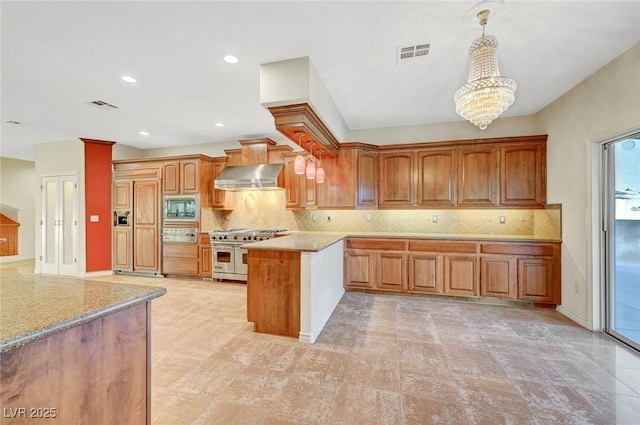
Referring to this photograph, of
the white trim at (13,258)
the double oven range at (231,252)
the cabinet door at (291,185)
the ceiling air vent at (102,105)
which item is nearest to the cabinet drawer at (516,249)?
the cabinet door at (291,185)

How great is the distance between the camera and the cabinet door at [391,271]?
4.06m

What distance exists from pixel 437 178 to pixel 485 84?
2390 mm

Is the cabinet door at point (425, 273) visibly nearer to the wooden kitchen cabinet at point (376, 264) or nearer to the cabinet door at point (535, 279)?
the wooden kitchen cabinet at point (376, 264)

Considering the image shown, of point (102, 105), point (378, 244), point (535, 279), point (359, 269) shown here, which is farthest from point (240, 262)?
point (535, 279)

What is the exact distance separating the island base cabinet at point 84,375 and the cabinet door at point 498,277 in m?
4.00

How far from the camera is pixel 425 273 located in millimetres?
3967

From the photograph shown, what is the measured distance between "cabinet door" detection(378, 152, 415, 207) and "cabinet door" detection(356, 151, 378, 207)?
3.9 inches

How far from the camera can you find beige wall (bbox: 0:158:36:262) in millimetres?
6762

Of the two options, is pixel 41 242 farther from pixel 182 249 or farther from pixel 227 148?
pixel 227 148

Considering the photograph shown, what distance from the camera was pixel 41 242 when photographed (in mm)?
5578

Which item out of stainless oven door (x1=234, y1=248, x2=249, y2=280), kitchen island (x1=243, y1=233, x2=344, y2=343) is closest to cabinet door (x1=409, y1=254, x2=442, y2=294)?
kitchen island (x1=243, y1=233, x2=344, y2=343)

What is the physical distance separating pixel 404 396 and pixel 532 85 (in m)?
3.64

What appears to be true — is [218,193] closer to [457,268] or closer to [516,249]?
[457,268]

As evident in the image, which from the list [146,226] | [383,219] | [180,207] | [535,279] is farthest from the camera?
[146,226]
